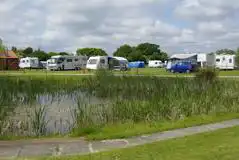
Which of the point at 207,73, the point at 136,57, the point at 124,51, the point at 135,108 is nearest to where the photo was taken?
the point at 135,108

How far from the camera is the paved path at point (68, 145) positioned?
803cm

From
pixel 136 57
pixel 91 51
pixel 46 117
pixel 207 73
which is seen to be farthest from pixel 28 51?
pixel 46 117

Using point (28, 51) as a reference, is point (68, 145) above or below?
below

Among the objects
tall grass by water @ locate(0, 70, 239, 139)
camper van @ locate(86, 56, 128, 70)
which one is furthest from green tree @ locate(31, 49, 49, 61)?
tall grass by water @ locate(0, 70, 239, 139)

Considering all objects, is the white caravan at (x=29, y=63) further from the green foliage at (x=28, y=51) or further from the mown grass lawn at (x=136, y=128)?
the mown grass lawn at (x=136, y=128)

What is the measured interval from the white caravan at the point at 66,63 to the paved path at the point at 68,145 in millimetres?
48947

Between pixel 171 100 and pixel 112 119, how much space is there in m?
2.42

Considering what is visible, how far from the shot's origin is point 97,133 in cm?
1017

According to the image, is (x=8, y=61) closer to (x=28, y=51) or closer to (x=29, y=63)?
(x=29, y=63)

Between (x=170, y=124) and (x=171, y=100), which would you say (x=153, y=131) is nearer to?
(x=170, y=124)

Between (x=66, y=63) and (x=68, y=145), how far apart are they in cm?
5095

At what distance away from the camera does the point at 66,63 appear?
5922 cm

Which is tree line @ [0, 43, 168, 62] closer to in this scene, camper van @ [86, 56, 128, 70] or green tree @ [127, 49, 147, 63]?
green tree @ [127, 49, 147, 63]

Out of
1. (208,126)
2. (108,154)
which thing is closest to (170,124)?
(208,126)
